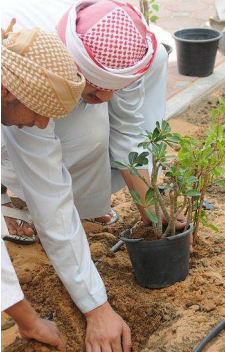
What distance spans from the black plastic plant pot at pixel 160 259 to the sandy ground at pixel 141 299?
0.16 ft

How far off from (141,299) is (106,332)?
0.34 metres

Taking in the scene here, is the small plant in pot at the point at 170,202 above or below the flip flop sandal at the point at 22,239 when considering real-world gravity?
above

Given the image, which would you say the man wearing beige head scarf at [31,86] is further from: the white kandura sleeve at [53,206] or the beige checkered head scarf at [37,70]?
the white kandura sleeve at [53,206]

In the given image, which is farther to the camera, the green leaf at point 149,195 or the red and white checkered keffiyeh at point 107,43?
the green leaf at point 149,195

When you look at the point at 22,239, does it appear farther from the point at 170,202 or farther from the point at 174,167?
the point at 174,167

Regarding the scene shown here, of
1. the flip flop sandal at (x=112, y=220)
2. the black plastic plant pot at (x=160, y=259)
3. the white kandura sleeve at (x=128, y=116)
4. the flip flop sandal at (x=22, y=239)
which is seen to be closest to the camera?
the black plastic plant pot at (x=160, y=259)

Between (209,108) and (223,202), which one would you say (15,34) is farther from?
(209,108)

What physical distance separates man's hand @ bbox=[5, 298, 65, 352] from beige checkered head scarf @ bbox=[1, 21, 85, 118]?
2.17 feet

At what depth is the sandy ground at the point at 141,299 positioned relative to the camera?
2.44 m

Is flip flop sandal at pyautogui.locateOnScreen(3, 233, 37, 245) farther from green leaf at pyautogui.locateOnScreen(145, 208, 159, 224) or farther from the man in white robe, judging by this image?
green leaf at pyautogui.locateOnScreen(145, 208, 159, 224)

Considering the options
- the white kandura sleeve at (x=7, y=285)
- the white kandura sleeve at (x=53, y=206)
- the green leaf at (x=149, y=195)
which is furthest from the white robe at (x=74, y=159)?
the white kandura sleeve at (x=7, y=285)

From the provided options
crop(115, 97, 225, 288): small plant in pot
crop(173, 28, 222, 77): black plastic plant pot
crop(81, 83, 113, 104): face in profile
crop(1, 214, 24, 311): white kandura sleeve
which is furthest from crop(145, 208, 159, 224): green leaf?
crop(173, 28, 222, 77): black plastic plant pot

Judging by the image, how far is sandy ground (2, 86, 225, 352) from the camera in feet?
8.00

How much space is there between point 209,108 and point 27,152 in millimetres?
2630
